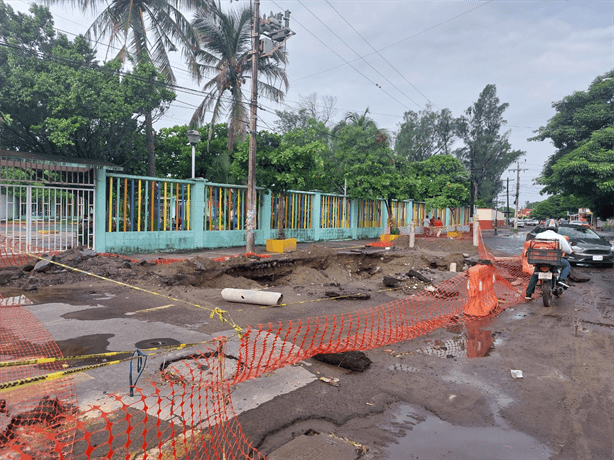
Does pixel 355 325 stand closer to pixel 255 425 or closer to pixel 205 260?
pixel 255 425

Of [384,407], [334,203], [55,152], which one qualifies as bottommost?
[384,407]

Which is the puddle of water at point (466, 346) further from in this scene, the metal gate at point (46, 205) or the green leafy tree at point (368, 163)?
the green leafy tree at point (368, 163)

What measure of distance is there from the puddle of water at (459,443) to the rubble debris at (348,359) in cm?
105

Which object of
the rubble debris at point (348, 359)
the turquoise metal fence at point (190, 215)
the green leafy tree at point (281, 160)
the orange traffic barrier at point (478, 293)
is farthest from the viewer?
the green leafy tree at point (281, 160)

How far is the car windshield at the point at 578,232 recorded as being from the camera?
1480cm

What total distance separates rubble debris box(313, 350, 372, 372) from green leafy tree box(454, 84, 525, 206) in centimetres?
5664

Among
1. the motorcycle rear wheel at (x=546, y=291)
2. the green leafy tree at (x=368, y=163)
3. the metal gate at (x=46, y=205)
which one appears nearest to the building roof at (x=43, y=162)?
the metal gate at (x=46, y=205)

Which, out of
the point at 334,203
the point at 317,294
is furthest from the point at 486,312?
the point at 334,203

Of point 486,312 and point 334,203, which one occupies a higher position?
point 334,203

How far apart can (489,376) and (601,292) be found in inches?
298

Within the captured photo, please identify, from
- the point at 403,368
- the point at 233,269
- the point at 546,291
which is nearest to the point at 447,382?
the point at 403,368

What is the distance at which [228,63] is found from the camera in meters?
21.6

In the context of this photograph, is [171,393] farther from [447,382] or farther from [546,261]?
[546,261]

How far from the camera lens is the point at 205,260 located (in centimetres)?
1156
